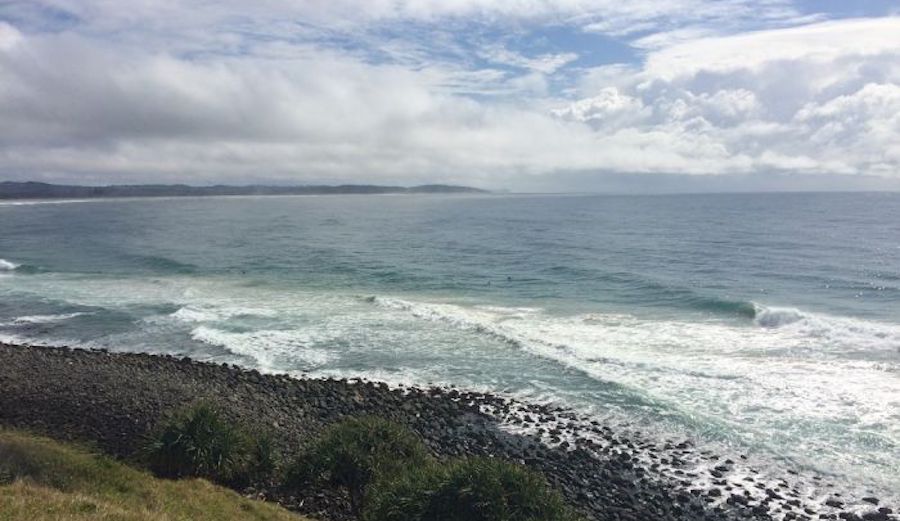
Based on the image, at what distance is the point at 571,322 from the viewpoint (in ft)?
125

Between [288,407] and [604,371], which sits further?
[604,371]

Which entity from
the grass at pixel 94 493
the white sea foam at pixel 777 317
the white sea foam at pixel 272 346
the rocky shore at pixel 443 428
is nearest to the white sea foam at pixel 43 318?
the white sea foam at pixel 272 346

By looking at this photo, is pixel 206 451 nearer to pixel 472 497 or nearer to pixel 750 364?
pixel 472 497

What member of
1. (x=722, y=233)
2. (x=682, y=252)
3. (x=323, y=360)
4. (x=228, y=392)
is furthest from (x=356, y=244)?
(x=228, y=392)

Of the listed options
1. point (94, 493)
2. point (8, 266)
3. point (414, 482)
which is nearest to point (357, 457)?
point (414, 482)

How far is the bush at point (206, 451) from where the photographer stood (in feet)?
54.2

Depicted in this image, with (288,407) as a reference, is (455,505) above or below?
above

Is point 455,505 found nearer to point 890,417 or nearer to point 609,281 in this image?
point 890,417

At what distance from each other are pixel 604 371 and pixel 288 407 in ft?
43.4

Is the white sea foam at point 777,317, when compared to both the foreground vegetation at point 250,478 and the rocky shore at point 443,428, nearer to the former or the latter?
the rocky shore at point 443,428

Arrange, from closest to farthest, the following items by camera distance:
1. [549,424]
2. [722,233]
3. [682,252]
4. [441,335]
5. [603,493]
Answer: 1. [603,493]
2. [549,424]
3. [441,335]
4. [682,252]
5. [722,233]

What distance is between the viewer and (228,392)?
2370 cm

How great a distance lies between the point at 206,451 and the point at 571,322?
25.1m

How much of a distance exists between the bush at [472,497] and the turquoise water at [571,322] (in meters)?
11.2
